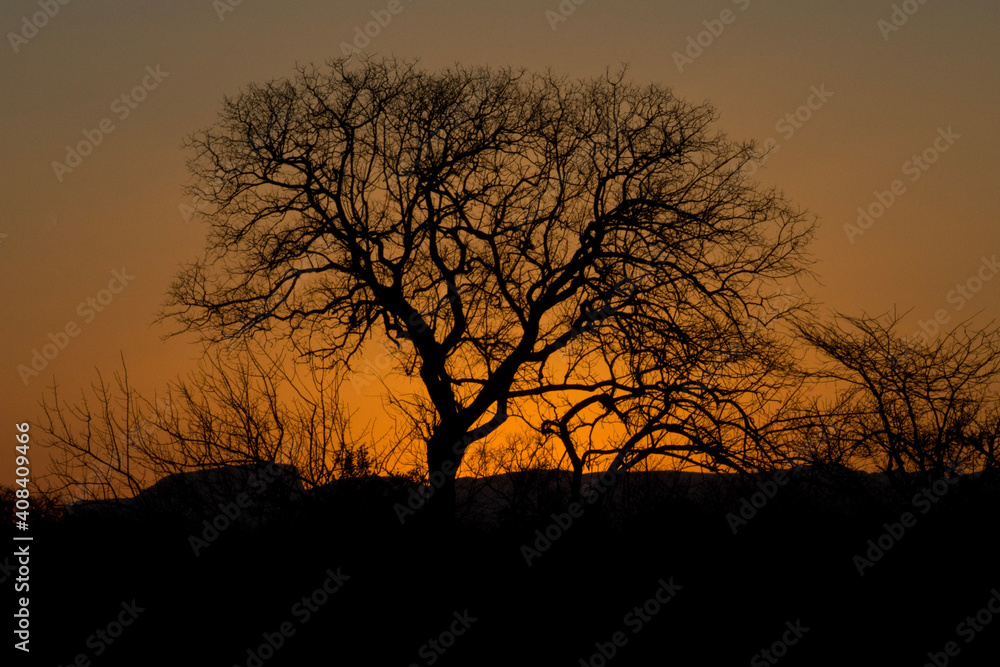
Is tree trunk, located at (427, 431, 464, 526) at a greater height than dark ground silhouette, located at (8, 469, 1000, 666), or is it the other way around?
tree trunk, located at (427, 431, 464, 526)

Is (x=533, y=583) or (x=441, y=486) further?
(x=441, y=486)

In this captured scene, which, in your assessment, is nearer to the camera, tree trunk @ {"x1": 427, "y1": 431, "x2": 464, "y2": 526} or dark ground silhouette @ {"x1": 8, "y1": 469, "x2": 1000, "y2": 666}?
dark ground silhouette @ {"x1": 8, "y1": 469, "x2": 1000, "y2": 666}

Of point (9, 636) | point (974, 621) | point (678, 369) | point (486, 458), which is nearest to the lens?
point (974, 621)

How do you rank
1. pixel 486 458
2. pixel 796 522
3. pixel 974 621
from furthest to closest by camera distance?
pixel 486 458, pixel 796 522, pixel 974 621

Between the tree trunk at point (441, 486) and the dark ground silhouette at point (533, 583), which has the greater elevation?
the tree trunk at point (441, 486)

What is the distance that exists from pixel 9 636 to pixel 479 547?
539 cm

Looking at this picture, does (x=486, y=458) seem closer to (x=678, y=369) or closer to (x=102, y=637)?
(x=678, y=369)

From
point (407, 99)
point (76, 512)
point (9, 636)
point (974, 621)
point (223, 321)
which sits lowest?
point (974, 621)

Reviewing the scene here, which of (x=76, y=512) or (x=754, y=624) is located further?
(x=76, y=512)

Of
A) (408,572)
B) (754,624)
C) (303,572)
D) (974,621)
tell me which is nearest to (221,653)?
(303,572)

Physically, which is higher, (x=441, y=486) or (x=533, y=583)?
(x=441, y=486)

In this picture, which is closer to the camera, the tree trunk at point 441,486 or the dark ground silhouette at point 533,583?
the dark ground silhouette at point 533,583

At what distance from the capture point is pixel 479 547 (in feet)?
40.2

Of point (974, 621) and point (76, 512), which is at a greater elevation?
point (76, 512)
